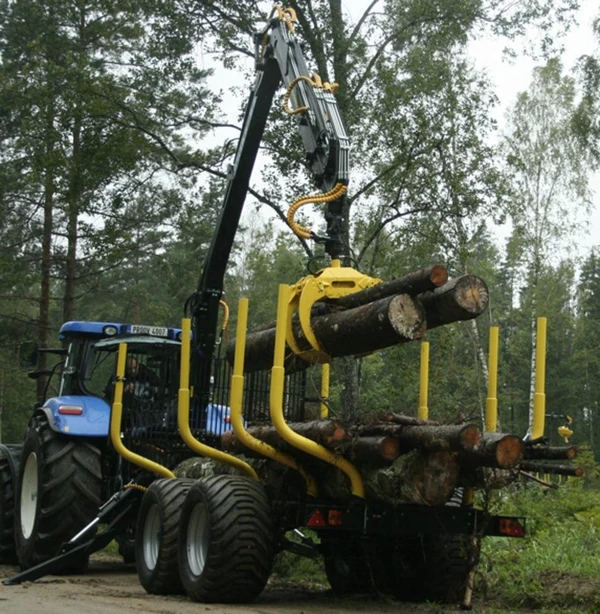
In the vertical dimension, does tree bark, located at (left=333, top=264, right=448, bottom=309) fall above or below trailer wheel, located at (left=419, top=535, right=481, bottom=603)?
above

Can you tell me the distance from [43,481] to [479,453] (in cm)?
502

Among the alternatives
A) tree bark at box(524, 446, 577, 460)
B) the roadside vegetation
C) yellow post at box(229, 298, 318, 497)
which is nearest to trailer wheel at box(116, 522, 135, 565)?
the roadside vegetation

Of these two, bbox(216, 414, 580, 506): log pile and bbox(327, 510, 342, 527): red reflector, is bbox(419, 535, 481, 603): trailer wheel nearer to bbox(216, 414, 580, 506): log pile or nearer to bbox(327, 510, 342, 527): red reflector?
bbox(216, 414, 580, 506): log pile

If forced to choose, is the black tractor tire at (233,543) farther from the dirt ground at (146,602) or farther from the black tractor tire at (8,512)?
the black tractor tire at (8,512)

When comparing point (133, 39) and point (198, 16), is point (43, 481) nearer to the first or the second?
point (198, 16)

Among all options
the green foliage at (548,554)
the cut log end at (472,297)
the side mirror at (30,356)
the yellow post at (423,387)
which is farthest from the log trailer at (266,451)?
the yellow post at (423,387)

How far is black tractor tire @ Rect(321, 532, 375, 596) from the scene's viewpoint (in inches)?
326

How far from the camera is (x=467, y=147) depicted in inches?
687

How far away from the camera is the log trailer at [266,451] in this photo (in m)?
6.77

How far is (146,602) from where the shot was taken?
7.50 meters

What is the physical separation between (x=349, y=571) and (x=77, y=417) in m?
3.36

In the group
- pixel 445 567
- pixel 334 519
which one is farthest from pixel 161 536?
pixel 445 567

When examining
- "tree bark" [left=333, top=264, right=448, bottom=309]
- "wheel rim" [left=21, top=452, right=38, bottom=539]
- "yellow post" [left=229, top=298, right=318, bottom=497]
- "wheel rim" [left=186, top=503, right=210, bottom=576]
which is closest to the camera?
"tree bark" [left=333, top=264, right=448, bottom=309]

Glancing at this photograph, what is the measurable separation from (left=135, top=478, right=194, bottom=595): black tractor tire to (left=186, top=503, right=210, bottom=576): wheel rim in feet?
0.59
